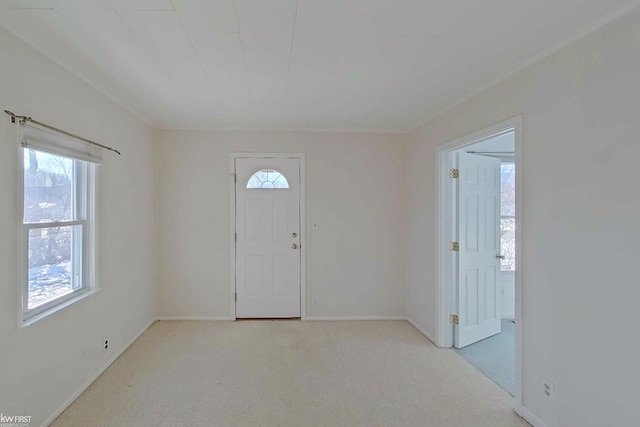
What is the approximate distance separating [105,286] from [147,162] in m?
1.49

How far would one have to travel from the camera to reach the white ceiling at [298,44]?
151 centimetres

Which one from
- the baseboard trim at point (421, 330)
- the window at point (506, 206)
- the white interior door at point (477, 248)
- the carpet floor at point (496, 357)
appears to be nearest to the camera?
the carpet floor at point (496, 357)

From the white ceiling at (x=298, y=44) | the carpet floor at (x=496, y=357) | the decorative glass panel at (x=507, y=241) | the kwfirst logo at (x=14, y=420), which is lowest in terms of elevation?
the carpet floor at (x=496, y=357)

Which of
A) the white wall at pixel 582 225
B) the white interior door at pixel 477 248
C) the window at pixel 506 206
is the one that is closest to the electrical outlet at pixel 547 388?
the white wall at pixel 582 225

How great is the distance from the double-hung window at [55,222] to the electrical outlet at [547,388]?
3.19 metres

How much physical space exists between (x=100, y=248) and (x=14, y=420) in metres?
1.25

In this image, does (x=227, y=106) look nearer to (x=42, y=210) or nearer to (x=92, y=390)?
(x=42, y=210)

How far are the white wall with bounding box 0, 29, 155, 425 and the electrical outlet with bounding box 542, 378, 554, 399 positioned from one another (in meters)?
3.14

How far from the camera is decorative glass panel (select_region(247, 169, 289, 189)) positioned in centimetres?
384

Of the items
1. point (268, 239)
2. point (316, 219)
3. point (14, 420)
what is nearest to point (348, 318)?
point (316, 219)

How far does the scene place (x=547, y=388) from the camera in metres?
1.90

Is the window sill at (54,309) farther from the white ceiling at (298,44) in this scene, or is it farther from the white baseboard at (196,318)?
the white ceiling at (298,44)

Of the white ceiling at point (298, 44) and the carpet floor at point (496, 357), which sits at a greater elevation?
the white ceiling at point (298, 44)

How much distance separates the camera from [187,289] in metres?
3.78
